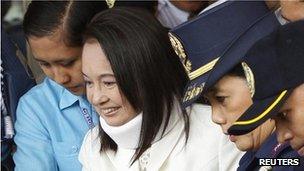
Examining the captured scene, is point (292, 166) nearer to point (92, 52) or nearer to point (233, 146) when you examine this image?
point (233, 146)

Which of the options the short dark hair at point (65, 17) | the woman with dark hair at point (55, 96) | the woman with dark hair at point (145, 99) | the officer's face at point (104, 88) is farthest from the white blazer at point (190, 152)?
the short dark hair at point (65, 17)

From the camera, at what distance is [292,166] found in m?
1.14

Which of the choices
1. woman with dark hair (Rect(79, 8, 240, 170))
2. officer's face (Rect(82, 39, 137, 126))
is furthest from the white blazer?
officer's face (Rect(82, 39, 137, 126))

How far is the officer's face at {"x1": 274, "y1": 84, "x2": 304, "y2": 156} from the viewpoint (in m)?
0.99

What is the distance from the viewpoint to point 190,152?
1.54 m

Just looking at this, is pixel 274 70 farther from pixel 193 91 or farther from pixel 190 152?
pixel 190 152

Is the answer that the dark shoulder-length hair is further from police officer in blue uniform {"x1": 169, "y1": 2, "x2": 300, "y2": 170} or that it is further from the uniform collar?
the uniform collar

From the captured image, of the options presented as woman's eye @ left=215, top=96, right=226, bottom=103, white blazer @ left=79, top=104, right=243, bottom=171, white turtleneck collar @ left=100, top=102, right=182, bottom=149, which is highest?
woman's eye @ left=215, top=96, right=226, bottom=103

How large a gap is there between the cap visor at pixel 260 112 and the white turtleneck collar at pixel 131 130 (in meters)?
0.50

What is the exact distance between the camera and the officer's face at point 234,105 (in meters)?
1.21

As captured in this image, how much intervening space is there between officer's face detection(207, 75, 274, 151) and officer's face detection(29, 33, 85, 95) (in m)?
0.61

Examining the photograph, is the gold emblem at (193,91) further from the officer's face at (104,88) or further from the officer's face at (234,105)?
the officer's face at (104,88)

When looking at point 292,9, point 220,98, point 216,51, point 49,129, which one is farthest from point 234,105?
point 49,129

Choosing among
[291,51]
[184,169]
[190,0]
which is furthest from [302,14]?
[190,0]
